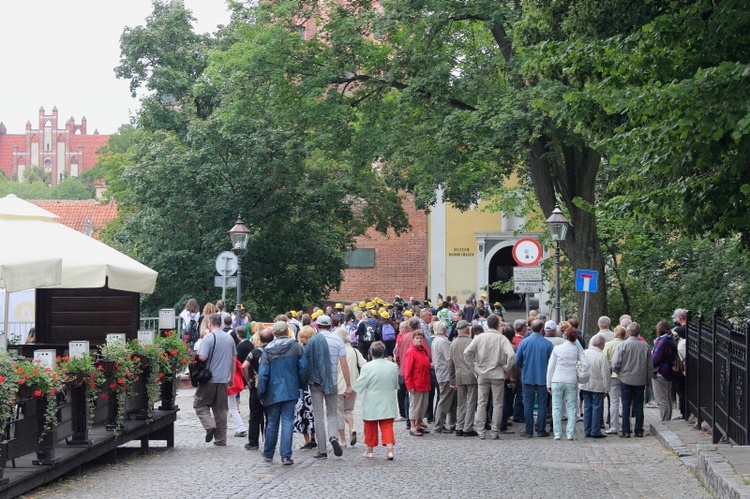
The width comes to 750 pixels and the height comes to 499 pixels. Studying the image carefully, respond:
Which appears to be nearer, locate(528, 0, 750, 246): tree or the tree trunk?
locate(528, 0, 750, 246): tree

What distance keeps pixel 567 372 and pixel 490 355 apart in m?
1.13

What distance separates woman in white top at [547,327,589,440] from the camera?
16.4 metres

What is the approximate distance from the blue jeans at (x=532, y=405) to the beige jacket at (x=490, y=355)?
18.5 inches

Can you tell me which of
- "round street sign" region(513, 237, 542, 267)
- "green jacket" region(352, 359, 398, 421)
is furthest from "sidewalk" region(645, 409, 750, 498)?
"round street sign" region(513, 237, 542, 267)

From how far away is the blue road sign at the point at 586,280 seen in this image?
23.5 metres

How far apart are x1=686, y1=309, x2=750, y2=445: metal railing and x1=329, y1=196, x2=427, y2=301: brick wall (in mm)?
36499

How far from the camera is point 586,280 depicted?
23547mm

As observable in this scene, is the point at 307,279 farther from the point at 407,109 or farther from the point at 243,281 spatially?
the point at 407,109

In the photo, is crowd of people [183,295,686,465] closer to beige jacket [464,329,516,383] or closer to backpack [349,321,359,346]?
beige jacket [464,329,516,383]

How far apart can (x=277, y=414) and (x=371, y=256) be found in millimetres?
40831

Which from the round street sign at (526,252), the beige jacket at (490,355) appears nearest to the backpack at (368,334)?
the round street sign at (526,252)

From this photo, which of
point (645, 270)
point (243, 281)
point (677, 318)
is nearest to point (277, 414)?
point (677, 318)

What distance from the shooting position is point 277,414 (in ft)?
43.5

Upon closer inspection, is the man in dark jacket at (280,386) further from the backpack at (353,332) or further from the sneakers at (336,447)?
the backpack at (353,332)
